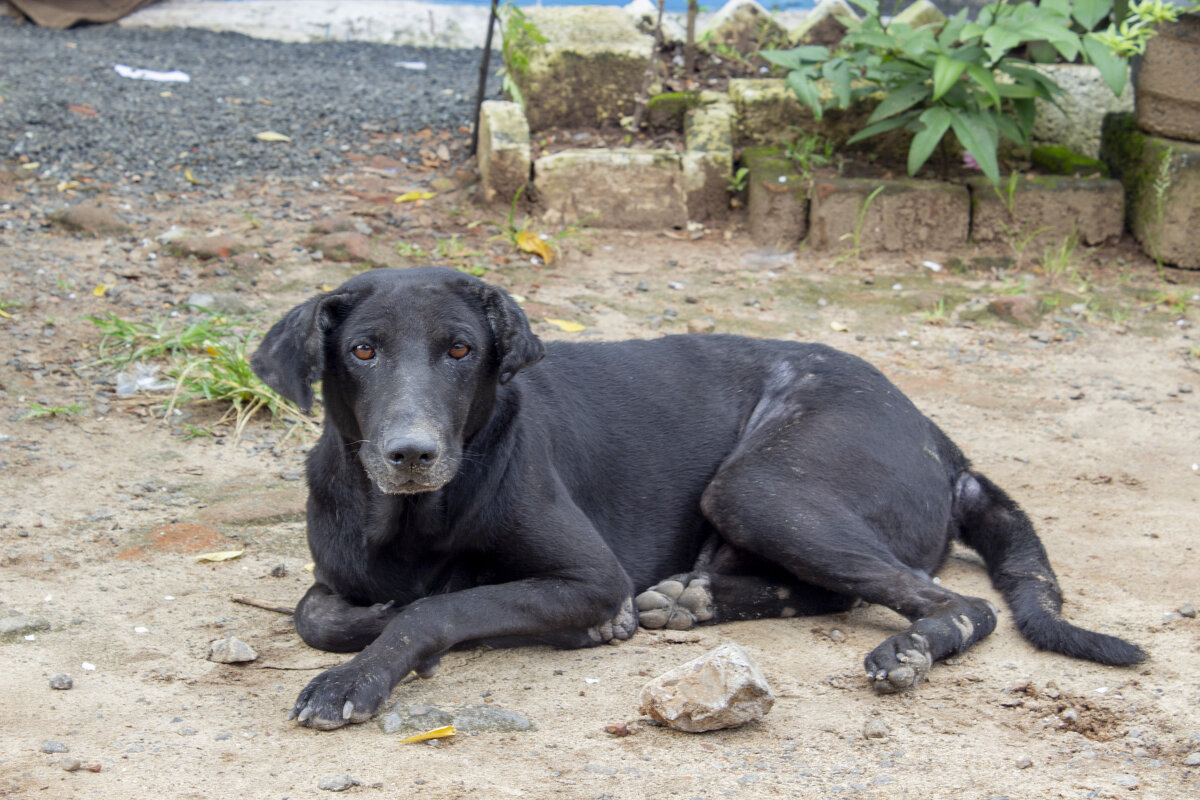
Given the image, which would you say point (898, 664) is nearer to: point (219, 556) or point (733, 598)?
point (733, 598)

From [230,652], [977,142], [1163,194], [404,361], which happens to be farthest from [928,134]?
[230,652]

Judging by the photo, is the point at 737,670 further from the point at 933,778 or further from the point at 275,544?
the point at 275,544

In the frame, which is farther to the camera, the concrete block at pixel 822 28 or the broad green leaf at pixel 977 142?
the concrete block at pixel 822 28

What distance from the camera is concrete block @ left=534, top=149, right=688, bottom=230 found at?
7.62 metres

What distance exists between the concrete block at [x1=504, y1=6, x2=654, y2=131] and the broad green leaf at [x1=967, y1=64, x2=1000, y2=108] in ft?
8.26

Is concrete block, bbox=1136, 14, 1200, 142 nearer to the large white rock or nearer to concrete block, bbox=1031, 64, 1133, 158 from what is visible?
concrete block, bbox=1031, 64, 1133, 158

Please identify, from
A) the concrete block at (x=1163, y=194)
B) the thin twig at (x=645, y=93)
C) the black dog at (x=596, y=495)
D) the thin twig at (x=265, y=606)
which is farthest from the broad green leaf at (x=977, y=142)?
the thin twig at (x=265, y=606)

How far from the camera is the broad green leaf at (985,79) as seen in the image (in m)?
6.70

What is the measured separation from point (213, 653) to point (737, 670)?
4.86 ft

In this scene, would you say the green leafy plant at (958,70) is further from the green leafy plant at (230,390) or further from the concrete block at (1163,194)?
the green leafy plant at (230,390)

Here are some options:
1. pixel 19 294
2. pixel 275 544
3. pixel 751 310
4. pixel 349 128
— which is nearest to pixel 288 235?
pixel 19 294

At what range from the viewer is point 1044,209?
746 centimetres

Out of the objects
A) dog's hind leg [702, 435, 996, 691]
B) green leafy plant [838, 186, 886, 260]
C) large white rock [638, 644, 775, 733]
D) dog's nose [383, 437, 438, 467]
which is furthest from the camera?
green leafy plant [838, 186, 886, 260]

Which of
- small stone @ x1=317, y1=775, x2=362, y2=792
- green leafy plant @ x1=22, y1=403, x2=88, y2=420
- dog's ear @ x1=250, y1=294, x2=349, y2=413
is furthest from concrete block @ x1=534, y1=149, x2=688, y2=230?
small stone @ x1=317, y1=775, x2=362, y2=792
